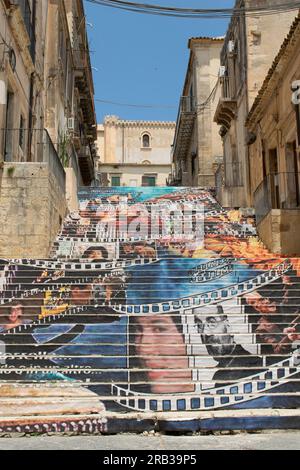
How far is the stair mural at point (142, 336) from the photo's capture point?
24.1ft

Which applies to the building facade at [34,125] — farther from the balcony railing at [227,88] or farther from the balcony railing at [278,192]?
the balcony railing at [227,88]

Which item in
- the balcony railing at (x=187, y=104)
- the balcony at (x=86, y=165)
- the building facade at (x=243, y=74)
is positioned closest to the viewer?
the building facade at (x=243, y=74)

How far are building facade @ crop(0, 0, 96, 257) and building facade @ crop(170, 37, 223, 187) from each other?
25.6ft

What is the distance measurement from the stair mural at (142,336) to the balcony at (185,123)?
20.9 metres

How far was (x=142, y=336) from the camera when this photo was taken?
29.9ft

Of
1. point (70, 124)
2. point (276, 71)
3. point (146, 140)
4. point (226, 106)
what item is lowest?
point (276, 71)

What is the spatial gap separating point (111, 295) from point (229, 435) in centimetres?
471

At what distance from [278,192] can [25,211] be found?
8.90 m

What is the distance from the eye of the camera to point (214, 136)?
3203 cm

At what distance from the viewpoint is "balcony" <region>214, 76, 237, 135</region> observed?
81.6 feet

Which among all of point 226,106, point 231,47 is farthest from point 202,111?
point 231,47

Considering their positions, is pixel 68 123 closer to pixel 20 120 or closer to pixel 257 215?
pixel 20 120

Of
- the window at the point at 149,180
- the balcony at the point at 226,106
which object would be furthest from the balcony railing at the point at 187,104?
the window at the point at 149,180

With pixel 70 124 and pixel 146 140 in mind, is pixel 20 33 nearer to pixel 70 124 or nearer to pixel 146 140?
pixel 70 124
